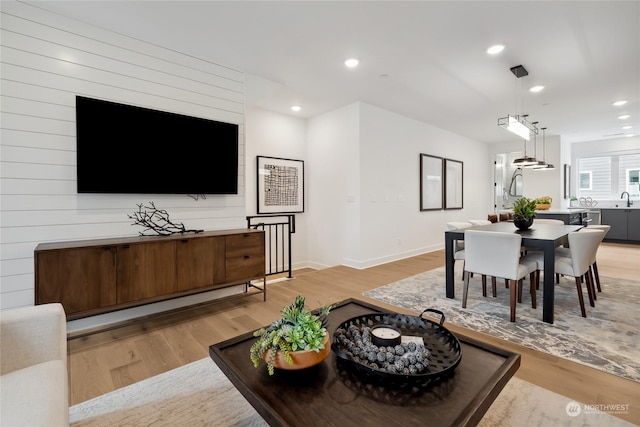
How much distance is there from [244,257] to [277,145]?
8.46 ft

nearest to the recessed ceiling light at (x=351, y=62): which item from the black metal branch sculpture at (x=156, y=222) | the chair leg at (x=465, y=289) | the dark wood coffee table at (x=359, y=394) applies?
the black metal branch sculpture at (x=156, y=222)

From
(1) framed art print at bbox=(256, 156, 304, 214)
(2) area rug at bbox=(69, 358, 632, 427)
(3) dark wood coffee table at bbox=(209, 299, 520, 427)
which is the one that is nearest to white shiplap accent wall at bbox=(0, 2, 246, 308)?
(2) area rug at bbox=(69, 358, 632, 427)

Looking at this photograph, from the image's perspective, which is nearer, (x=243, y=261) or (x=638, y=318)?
(x=638, y=318)

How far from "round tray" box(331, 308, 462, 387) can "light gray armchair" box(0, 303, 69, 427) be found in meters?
1.03

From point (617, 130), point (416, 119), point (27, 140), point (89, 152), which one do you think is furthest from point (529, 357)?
point (617, 130)

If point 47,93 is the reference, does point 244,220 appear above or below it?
below

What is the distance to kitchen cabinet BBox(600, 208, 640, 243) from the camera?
23.0 ft

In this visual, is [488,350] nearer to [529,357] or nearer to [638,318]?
[529,357]

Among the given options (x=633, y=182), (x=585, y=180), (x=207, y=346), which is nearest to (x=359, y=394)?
(x=207, y=346)

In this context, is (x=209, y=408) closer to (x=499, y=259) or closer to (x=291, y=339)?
(x=291, y=339)

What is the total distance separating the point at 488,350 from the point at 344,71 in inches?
133

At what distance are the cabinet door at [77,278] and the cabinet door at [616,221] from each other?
10.1 m

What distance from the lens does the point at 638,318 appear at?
9.04 feet

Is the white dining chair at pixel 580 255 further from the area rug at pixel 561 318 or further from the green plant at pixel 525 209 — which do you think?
the green plant at pixel 525 209
